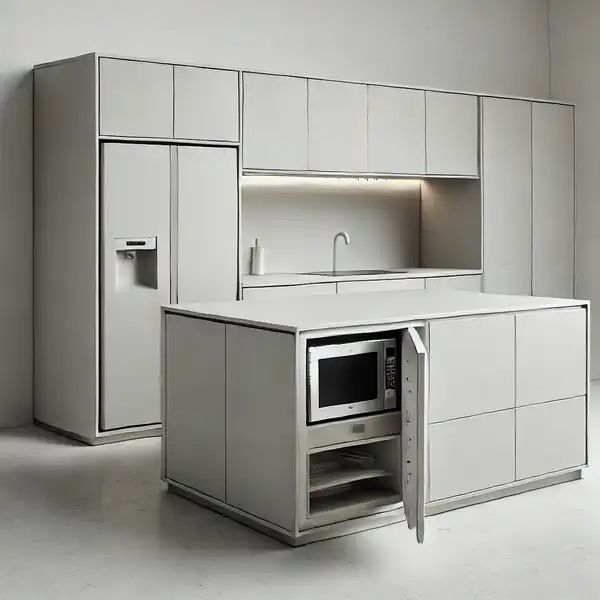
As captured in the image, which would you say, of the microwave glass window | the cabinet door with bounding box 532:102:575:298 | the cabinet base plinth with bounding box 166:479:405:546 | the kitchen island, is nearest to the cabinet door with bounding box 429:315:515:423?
the kitchen island

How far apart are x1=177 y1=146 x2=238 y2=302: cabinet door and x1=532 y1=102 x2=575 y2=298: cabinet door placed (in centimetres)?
275

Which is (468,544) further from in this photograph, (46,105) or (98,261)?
(46,105)

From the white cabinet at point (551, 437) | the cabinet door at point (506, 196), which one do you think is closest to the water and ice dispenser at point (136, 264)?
the white cabinet at point (551, 437)

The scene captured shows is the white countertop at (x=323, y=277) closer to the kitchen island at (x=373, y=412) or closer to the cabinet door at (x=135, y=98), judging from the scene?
the cabinet door at (x=135, y=98)

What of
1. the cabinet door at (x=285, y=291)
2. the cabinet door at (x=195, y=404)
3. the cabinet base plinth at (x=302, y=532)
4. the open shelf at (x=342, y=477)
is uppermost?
the cabinet door at (x=285, y=291)

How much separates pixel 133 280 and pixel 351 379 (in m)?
2.03

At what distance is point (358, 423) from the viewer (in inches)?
148

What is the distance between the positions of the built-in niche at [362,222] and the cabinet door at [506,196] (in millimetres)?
147

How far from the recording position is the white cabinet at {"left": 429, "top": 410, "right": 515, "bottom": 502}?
3.94 meters

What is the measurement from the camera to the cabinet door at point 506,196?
23.0 ft

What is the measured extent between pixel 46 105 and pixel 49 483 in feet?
7.26

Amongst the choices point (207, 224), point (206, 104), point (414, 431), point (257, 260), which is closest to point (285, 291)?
point (257, 260)

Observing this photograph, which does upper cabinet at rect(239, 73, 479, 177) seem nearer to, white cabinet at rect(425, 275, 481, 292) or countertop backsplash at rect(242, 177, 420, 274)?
countertop backsplash at rect(242, 177, 420, 274)

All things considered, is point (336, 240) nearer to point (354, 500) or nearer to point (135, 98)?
point (135, 98)
